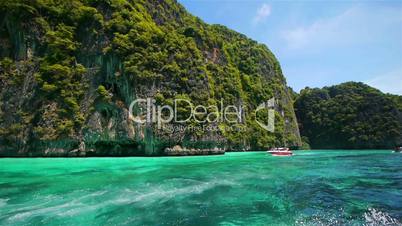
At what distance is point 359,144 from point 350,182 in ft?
210

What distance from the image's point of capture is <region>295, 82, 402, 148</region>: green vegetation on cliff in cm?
6819

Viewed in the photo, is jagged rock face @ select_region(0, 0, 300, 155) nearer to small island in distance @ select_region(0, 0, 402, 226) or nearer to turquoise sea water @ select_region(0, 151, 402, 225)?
small island in distance @ select_region(0, 0, 402, 226)

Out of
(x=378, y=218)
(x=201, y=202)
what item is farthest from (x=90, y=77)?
(x=378, y=218)

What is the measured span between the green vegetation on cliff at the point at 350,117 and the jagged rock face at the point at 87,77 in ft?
144

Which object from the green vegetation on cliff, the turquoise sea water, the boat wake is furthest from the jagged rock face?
the green vegetation on cliff

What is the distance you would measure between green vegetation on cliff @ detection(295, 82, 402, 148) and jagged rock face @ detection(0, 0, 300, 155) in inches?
1722

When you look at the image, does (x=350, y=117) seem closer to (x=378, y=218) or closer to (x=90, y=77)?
(x=90, y=77)

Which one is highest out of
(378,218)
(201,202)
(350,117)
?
(350,117)

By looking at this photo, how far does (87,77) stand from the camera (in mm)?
37625

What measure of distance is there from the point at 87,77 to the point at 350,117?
62557 mm

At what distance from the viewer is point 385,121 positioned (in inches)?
2714

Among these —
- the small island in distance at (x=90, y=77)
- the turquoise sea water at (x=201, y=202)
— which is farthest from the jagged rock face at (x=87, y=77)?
the turquoise sea water at (x=201, y=202)

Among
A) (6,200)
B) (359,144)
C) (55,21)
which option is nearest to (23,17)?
(55,21)

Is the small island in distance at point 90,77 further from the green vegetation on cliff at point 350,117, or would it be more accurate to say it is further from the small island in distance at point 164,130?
the green vegetation on cliff at point 350,117
